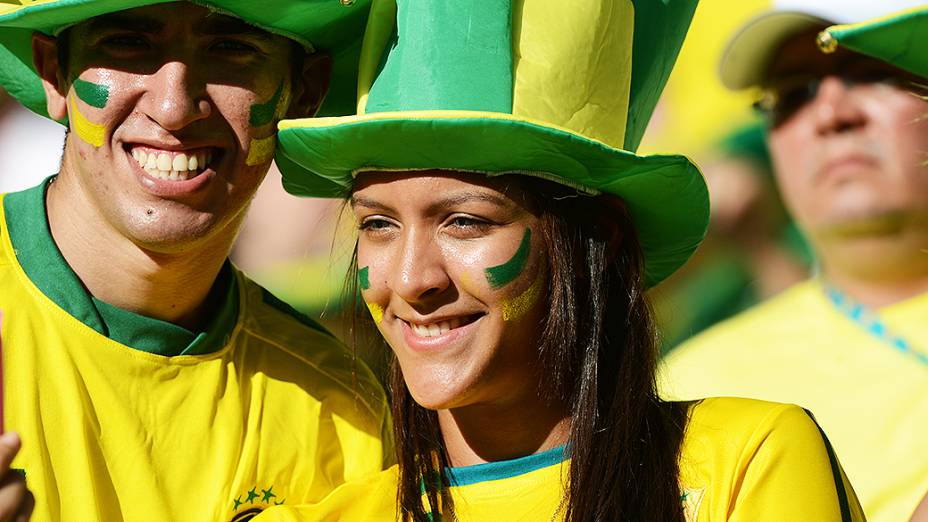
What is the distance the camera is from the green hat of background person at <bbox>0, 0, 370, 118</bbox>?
3219mm

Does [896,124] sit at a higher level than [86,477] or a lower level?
higher

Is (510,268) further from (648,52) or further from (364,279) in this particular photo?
(648,52)

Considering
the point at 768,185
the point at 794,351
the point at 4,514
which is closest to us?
the point at 4,514

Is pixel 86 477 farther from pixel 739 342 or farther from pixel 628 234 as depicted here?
pixel 739 342

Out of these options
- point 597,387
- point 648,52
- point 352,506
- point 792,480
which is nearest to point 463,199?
point 597,387

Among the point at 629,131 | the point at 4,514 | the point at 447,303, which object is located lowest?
the point at 4,514

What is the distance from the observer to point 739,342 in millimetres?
4664

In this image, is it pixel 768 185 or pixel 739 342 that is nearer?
pixel 739 342

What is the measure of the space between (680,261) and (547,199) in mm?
490

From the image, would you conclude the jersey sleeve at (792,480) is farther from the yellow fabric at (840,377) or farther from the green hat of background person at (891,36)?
the yellow fabric at (840,377)

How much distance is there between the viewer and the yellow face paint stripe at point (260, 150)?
3414 millimetres

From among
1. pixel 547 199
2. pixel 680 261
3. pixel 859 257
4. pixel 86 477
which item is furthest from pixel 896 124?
pixel 86 477

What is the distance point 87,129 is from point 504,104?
105 centimetres

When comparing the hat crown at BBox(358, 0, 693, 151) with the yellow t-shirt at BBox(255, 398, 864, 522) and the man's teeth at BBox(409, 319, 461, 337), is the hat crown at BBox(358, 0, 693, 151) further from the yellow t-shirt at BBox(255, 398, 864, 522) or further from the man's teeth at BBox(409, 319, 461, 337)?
the yellow t-shirt at BBox(255, 398, 864, 522)
